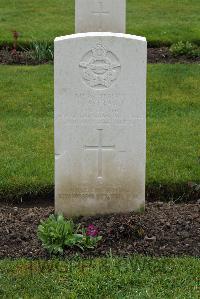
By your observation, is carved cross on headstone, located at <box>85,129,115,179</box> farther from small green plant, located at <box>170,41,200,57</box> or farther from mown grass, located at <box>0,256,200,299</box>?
small green plant, located at <box>170,41,200,57</box>

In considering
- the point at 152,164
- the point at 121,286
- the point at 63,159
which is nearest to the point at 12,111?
the point at 152,164

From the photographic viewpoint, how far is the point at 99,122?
6348 mm

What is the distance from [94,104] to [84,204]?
2.99 ft

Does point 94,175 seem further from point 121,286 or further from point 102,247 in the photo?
point 121,286

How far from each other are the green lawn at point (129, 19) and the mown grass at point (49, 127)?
2132mm

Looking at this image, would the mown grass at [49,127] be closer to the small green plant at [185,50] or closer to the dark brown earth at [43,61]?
the dark brown earth at [43,61]

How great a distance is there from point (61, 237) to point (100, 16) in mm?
2053

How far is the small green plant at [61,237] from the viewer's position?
19.1 ft

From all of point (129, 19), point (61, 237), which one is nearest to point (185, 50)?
point (129, 19)

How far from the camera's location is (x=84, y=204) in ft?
21.4

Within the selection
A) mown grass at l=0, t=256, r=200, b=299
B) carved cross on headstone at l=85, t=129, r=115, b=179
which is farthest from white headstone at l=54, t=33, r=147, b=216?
mown grass at l=0, t=256, r=200, b=299

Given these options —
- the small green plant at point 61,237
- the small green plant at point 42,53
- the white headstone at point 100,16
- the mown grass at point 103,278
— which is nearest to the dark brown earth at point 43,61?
the small green plant at point 42,53

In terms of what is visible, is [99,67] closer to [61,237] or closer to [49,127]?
[61,237]

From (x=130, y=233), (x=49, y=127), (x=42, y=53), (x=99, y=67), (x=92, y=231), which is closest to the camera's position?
(x=92, y=231)
